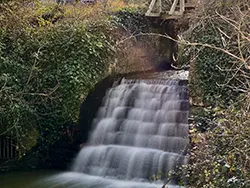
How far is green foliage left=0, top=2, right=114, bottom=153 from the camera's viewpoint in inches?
313

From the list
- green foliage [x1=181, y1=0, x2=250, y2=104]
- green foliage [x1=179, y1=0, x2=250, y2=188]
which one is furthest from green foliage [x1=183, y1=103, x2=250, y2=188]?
green foliage [x1=181, y1=0, x2=250, y2=104]

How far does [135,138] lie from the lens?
7.83 metres

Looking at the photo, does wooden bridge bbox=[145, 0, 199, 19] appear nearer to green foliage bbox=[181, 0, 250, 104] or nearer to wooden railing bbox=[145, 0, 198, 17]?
wooden railing bbox=[145, 0, 198, 17]

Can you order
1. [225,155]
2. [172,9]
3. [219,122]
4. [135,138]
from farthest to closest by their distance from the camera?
[172,9] < [135,138] < [219,122] < [225,155]

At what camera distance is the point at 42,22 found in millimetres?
8891

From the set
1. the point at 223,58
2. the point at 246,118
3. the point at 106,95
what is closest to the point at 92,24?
the point at 106,95

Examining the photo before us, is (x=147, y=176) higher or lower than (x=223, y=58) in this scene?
lower

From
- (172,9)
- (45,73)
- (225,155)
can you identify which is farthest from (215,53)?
(45,73)

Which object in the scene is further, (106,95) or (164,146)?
(106,95)

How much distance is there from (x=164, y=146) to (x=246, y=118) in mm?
3044

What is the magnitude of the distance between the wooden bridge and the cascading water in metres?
2.66

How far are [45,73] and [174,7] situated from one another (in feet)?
14.3

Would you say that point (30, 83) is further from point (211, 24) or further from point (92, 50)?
point (211, 24)

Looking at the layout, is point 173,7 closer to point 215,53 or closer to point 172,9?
point 172,9
